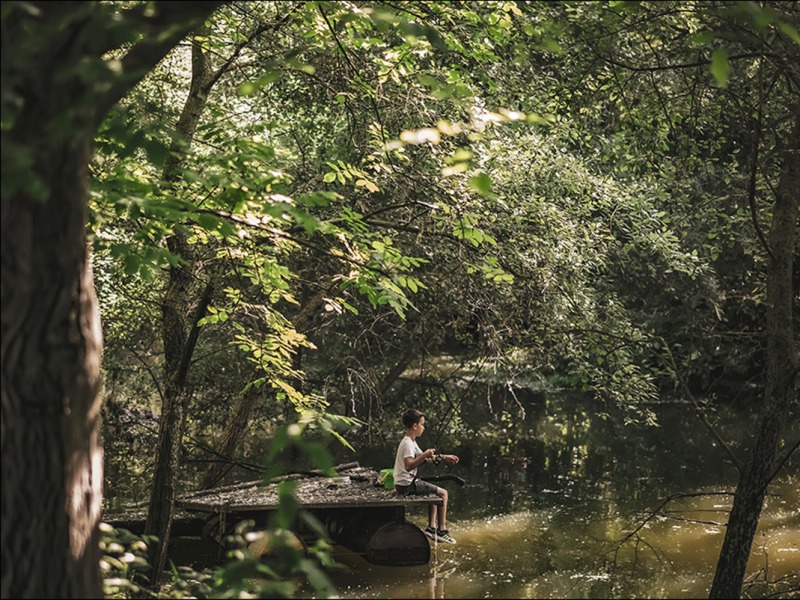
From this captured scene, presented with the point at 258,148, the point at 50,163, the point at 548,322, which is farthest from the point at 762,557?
the point at 50,163

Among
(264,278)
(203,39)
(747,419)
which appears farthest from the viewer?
(747,419)

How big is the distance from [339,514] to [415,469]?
135 centimetres

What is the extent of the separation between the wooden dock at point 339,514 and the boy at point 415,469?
7.9 inches

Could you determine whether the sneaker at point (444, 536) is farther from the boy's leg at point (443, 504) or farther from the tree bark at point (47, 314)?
the tree bark at point (47, 314)

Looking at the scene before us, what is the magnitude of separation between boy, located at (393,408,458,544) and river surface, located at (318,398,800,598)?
32 cm

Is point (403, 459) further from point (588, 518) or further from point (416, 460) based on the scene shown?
point (588, 518)

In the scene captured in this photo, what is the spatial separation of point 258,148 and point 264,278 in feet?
6.42

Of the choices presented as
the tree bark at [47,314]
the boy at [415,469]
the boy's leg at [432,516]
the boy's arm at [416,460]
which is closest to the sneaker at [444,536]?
the boy at [415,469]

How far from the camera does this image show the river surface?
10.1 metres

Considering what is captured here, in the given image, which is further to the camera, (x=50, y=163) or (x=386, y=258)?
(x=386, y=258)

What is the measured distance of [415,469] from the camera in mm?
11641

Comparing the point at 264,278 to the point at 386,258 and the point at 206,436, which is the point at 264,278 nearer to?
the point at 386,258

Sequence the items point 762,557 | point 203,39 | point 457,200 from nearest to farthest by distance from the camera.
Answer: point 203,39 → point 457,200 → point 762,557

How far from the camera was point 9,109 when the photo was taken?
3.28 metres
